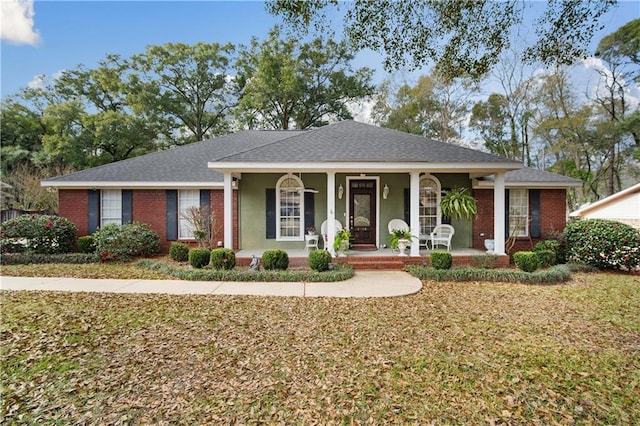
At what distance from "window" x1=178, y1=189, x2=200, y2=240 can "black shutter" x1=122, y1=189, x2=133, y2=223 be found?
5.55ft

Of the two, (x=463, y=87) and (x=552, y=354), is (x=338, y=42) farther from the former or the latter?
(x=552, y=354)

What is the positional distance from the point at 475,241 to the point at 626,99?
22274 mm

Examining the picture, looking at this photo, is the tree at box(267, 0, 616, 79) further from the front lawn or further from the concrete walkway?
the front lawn

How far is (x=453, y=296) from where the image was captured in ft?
21.9

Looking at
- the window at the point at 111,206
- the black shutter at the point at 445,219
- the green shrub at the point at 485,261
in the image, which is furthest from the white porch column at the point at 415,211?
the window at the point at 111,206

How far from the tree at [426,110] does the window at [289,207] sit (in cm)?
1813

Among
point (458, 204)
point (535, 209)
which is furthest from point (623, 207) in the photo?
point (458, 204)

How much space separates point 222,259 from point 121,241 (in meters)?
4.17

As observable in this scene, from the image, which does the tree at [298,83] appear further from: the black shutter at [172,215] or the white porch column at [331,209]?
the white porch column at [331,209]

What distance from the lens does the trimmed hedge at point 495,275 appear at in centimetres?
784

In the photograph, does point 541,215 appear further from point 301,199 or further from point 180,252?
point 180,252

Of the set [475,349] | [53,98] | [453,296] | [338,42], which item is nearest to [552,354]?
[475,349]

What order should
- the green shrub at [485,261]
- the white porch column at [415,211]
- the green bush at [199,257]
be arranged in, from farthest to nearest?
the white porch column at [415,211]
the green shrub at [485,261]
the green bush at [199,257]

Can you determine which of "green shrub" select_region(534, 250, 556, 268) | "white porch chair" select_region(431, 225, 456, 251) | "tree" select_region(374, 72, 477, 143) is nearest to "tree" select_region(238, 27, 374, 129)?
"tree" select_region(374, 72, 477, 143)
